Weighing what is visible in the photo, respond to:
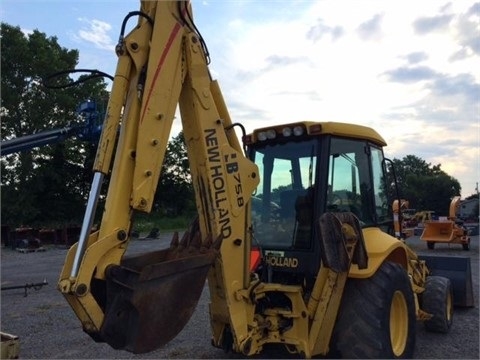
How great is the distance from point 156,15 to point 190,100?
2.23 ft

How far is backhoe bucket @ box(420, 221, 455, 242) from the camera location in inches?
648

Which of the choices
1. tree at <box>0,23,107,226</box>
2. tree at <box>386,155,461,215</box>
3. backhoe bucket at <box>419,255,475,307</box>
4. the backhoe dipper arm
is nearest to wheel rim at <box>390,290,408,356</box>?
the backhoe dipper arm

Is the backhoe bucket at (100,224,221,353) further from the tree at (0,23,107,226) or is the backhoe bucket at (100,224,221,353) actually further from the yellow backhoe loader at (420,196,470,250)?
the tree at (0,23,107,226)

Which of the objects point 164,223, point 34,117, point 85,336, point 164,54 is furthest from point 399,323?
point 164,223

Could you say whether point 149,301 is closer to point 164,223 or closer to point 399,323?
point 399,323

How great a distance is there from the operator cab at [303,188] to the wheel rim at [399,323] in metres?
0.84

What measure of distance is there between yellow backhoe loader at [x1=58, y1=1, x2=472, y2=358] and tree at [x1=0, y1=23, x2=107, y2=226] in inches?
922

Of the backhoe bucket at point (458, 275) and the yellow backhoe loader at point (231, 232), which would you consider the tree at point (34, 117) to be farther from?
the yellow backhoe loader at point (231, 232)

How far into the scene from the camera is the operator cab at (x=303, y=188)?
4527mm

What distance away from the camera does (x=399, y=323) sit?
461 cm

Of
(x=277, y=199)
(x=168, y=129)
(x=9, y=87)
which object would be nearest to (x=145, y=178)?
(x=168, y=129)

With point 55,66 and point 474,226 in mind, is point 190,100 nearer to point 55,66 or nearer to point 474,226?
point 474,226

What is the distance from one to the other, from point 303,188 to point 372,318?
1.37m

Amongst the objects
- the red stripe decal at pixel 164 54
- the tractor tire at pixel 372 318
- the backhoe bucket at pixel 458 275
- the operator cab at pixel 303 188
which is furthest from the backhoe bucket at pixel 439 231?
the red stripe decal at pixel 164 54
